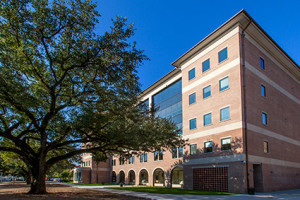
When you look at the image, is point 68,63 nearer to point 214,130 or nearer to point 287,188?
point 214,130

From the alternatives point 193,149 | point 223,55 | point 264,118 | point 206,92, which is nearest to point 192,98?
point 206,92

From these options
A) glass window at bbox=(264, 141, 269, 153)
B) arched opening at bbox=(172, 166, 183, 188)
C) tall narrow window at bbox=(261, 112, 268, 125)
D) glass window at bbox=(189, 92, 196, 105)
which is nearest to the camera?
glass window at bbox=(264, 141, 269, 153)

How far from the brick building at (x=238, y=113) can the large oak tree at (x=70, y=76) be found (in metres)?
6.06

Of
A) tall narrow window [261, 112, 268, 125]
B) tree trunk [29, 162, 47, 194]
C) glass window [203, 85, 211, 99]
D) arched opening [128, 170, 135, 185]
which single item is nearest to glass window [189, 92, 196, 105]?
glass window [203, 85, 211, 99]

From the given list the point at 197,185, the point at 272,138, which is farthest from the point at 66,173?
the point at 272,138

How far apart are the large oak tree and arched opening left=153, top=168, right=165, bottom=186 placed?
860 inches

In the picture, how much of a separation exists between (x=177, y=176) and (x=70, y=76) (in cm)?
2440

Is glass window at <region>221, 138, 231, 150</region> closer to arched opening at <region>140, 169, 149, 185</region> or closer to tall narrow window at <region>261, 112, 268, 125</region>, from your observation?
tall narrow window at <region>261, 112, 268, 125</region>

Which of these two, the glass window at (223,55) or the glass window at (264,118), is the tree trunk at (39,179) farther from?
the glass window at (264,118)

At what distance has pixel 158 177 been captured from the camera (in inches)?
1626

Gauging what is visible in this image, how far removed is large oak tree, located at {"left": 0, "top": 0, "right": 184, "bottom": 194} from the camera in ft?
47.4

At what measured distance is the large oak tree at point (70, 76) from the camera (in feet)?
47.4

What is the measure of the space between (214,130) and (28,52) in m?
19.6

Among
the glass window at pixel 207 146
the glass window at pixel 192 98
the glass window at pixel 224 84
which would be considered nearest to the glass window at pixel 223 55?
the glass window at pixel 224 84
